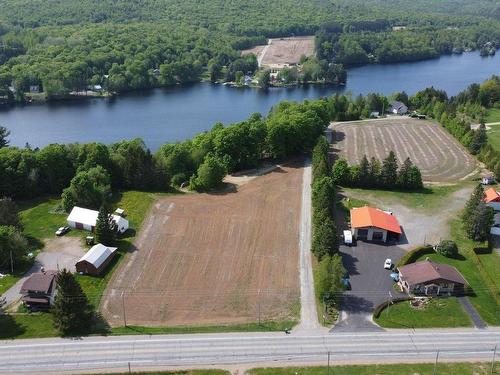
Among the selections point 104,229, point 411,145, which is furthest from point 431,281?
point 411,145

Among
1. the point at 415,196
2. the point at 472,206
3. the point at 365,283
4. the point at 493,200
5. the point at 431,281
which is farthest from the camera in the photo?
the point at 415,196

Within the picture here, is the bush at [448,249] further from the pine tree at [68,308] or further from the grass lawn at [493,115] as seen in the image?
the grass lawn at [493,115]

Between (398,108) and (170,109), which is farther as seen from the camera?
(170,109)

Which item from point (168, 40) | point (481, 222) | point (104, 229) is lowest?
point (481, 222)

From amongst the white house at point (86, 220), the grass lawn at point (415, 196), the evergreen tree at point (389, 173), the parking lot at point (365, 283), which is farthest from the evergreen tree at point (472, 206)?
the white house at point (86, 220)

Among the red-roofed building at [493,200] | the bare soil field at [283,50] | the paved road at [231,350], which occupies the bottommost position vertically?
the paved road at [231,350]

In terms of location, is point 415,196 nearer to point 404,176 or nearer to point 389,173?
point 404,176
